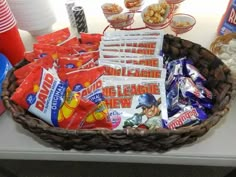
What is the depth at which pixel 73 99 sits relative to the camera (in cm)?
51

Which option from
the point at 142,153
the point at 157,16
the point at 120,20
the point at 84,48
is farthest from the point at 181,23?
the point at 142,153

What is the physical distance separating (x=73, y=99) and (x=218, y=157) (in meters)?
0.32

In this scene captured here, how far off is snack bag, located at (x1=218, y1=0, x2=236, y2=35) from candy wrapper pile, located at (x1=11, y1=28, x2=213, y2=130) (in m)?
0.20

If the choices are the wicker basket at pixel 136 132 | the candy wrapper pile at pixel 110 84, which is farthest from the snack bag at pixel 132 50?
the wicker basket at pixel 136 132

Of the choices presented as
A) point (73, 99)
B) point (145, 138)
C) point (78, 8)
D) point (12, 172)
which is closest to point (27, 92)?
point (73, 99)

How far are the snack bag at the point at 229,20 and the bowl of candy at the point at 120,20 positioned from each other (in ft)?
0.87

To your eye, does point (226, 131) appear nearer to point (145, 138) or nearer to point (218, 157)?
point (218, 157)

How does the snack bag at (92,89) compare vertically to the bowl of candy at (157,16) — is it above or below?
below

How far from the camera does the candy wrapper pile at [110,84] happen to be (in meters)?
0.51

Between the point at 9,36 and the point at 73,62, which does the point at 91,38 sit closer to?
the point at 73,62

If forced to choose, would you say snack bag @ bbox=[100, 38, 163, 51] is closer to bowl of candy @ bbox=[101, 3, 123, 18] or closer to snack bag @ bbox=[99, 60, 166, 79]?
snack bag @ bbox=[99, 60, 166, 79]

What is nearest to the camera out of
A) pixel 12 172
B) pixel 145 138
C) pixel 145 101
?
pixel 145 138

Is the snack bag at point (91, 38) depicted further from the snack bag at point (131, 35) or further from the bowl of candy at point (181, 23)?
the bowl of candy at point (181, 23)

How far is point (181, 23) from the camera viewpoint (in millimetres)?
735
